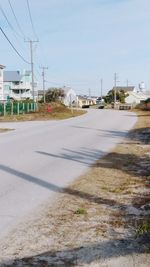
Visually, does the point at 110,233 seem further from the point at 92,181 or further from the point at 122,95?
the point at 122,95

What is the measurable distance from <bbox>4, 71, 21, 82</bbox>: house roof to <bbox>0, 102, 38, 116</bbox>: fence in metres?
56.8

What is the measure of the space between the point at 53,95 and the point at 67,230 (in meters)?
107

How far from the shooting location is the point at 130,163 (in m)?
12.4

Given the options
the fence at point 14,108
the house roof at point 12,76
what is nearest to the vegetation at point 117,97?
the house roof at point 12,76

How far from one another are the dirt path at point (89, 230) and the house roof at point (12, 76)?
365ft

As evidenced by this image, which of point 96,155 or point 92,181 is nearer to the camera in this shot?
point 92,181

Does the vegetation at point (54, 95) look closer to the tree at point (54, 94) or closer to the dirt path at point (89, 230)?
the tree at point (54, 94)

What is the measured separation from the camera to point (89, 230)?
5.75 m

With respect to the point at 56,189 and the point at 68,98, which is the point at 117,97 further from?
the point at 56,189

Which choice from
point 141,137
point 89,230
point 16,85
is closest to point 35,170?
Answer: point 89,230

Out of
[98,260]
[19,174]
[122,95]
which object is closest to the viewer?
[98,260]

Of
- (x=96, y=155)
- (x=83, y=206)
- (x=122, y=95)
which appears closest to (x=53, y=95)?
(x=122, y=95)

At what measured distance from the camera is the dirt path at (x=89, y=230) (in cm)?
467

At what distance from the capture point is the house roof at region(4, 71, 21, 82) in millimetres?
118750
